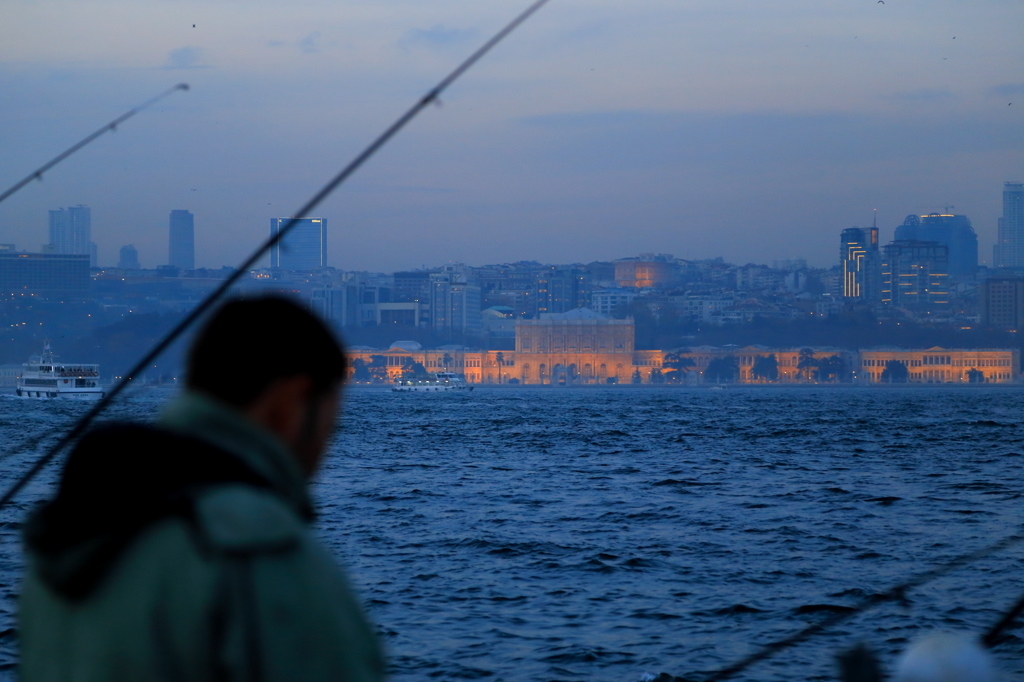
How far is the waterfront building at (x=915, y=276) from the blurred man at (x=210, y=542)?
5624 inches

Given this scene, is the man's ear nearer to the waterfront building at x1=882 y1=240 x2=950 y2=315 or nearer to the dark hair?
the dark hair

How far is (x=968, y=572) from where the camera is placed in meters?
9.61

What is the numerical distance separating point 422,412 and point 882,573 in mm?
42386

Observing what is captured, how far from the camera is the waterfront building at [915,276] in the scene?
459 feet

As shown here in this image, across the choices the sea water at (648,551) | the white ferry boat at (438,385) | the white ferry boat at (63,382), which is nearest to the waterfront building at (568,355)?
the white ferry boat at (438,385)

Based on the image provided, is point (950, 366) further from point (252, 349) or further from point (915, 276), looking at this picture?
point (252, 349)

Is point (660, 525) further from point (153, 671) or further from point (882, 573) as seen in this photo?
point (153, 671)

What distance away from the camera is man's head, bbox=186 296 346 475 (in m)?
0.89

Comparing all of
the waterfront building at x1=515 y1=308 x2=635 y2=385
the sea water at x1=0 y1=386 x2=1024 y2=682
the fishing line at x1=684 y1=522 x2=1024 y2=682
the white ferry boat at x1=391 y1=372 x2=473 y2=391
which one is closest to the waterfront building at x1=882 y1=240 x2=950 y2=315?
the waterfront building at x1=515 y1=308 x2=635 y2=385

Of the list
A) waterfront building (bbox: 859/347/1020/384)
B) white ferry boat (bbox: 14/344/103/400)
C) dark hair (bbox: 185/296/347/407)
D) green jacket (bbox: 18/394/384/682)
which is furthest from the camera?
waterfront building (bbox: 859/347/1020/384)

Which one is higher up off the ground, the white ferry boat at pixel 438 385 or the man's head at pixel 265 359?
the man's head at pixel 265 359

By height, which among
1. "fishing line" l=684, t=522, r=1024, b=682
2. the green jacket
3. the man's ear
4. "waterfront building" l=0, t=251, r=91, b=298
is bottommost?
"fishing line" l=684, t=522, r=1024, b=682

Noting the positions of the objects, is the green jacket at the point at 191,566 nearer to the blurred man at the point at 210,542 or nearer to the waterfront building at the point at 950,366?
the blurred man at the point at 210,542

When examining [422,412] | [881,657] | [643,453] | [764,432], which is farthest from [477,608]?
[422,412]
